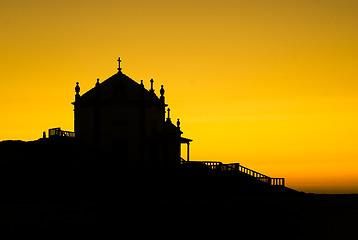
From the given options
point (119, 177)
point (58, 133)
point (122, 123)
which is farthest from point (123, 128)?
point (119, 177)

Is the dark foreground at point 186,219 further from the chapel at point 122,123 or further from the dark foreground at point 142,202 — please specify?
the chapel at point 122,123

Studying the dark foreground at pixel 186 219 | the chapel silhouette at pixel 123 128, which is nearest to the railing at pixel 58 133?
the chapel silhouette at pixel 123 128

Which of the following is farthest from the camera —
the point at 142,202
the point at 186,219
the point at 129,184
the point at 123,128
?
the point at 123,128

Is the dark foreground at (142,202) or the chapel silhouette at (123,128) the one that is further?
the chapel silhouette at (123,128)

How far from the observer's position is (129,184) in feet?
156

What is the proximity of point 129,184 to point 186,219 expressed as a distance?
10030mm

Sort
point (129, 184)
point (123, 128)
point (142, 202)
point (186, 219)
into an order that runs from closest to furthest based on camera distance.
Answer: point (186, 219)
point (142, 202)
point (129, 184)
point (123, 128)

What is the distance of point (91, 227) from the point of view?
117 ft

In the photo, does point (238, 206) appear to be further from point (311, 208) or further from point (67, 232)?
point (67, 232)

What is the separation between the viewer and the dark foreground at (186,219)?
3581 centimetres

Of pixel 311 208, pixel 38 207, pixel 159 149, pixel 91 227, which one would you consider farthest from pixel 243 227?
pixel 159 149

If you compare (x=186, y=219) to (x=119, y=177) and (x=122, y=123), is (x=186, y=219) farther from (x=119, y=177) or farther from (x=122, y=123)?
(x=122, y=123)

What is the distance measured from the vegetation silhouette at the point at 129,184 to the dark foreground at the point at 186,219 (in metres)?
0.07

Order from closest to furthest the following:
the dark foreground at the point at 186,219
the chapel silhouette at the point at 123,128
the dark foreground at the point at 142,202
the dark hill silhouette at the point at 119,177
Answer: the dark foreground at the point at 186,219 < the dark foreground at the point at 142,202 < the dark hill silhouette at the point at 119,177 < the chapel silhouette at the point at 123,128
